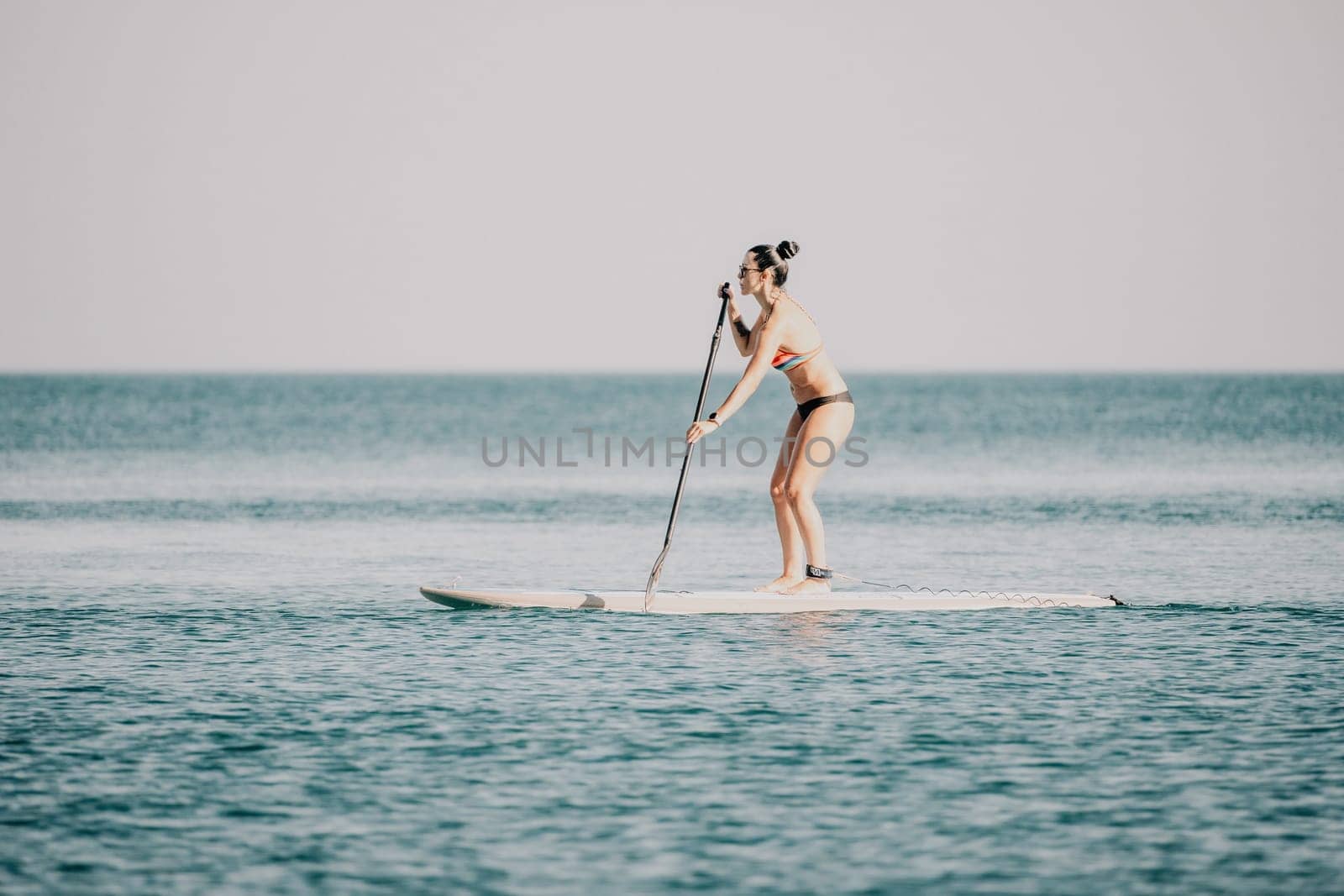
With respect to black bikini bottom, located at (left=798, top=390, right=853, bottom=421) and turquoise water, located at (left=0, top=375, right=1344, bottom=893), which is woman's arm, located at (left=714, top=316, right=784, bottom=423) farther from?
turquoise water, located at (left=0, top=375, right=1344, bottom=893)

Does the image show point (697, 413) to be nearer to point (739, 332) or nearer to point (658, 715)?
point (739, 332)

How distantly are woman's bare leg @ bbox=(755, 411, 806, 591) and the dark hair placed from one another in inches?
48.7

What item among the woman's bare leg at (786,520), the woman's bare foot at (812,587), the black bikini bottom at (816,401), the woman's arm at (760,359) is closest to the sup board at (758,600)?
the woman's bare foot at (812,587)

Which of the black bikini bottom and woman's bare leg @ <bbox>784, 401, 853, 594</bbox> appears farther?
the black bikini bottom

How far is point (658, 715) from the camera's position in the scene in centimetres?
1095

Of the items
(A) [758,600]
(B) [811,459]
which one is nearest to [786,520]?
(B) [811,459]

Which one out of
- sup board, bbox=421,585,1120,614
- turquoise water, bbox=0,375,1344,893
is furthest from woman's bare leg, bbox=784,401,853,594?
turquoise water, bbox=0,375,1344,893

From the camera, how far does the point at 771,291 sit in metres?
14.5

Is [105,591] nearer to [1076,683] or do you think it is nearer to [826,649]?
[826,649]

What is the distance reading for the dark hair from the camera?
14.4 meters

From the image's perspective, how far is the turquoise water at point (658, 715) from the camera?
26.1 ft

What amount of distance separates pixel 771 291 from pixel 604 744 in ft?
18.1

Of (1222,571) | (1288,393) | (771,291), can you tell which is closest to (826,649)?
(771,291)

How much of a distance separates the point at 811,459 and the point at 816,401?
580mm
